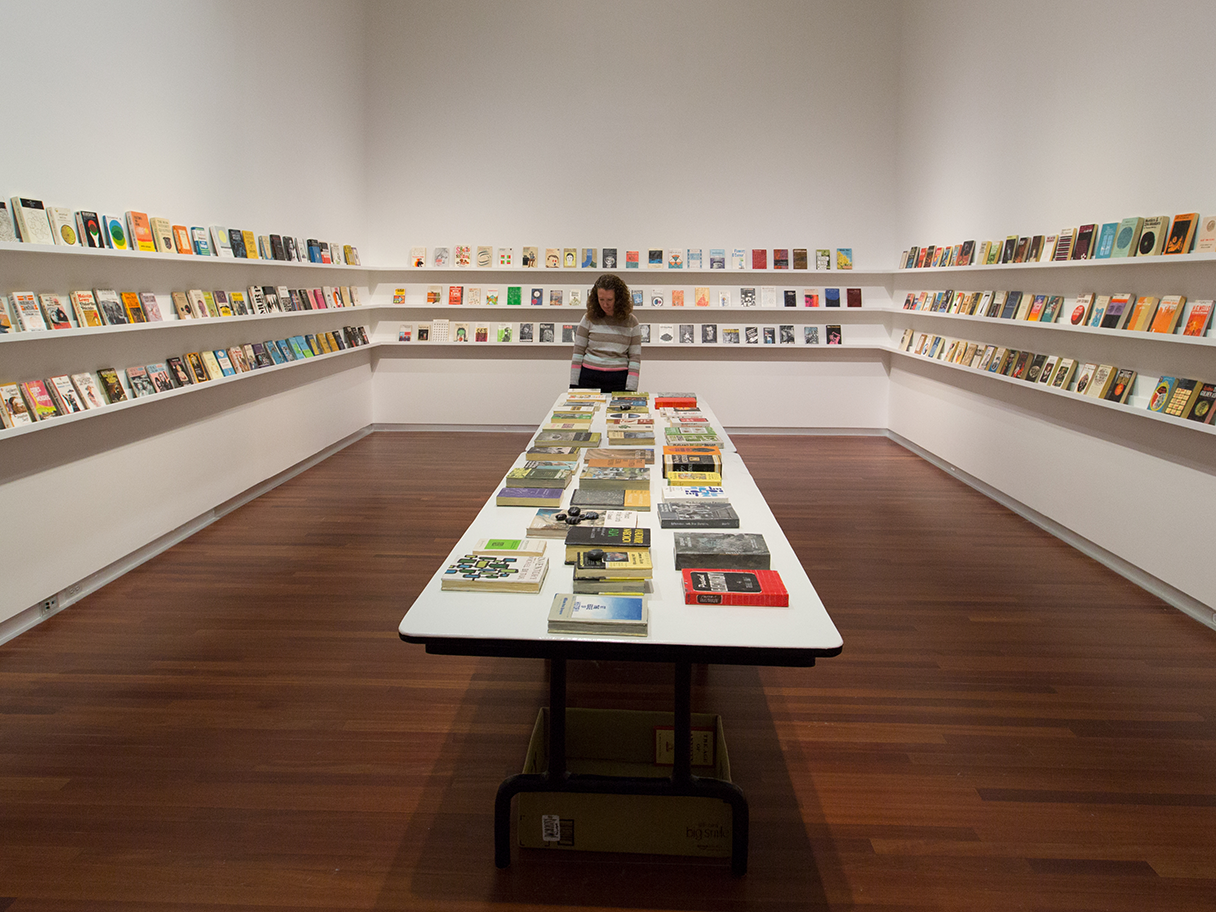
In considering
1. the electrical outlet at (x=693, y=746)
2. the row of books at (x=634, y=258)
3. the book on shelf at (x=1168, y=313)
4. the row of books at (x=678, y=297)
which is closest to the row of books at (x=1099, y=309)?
the book on shelf at (x=1168, y=313)

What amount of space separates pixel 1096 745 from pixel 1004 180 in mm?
4454

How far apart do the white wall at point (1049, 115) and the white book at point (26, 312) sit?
17.5 feet

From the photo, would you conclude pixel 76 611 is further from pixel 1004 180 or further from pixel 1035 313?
pixel 1004 180

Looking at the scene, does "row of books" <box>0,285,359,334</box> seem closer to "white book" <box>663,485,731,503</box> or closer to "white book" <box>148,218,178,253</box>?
"white book" <box>148,218,178,253</box>

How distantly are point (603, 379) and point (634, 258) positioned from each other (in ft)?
9.03

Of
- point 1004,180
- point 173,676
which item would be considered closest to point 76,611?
point 173,676

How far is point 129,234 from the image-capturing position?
4.35 metres

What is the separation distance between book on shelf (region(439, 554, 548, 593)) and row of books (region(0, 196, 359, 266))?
8.89ft

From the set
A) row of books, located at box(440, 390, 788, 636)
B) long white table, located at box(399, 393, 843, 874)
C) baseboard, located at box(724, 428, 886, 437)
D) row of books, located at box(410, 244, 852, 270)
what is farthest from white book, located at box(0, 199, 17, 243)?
baseboard, located at box(724, 428, 886, 437)

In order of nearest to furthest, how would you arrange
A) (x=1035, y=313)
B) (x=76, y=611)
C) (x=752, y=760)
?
(x=752, y=760), (x=76, y=611), (x=1035, y=313)

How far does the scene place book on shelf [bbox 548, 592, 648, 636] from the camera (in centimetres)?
191

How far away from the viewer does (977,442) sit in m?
6.29

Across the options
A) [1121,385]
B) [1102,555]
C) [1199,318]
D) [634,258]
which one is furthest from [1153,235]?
[634,258]

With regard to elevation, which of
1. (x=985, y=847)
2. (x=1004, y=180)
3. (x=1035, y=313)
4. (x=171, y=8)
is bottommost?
(x=985, y=847)
